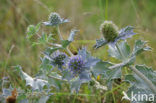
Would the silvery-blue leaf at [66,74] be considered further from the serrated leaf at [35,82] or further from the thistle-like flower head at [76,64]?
the serrated leaf at [35,82]

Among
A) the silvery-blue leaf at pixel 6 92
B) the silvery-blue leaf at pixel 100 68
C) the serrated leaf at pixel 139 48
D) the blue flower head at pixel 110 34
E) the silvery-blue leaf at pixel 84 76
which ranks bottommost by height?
the silvery-blue leaf at pixel 6 92

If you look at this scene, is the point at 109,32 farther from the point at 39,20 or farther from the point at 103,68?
the point at 39,20

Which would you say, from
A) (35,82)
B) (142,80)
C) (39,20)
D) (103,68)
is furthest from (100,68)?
(39,20)

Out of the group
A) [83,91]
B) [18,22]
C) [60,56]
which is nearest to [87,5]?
[18,22]

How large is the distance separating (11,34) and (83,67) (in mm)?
1882

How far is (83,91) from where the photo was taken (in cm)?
158

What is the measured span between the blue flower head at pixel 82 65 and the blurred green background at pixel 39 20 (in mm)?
387

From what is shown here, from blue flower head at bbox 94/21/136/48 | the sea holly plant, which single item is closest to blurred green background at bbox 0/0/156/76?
the sea holly plant

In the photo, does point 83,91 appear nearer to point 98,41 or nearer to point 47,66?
point 47,66

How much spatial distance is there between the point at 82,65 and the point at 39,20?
1.00m

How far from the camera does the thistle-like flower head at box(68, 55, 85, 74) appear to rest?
1.05m

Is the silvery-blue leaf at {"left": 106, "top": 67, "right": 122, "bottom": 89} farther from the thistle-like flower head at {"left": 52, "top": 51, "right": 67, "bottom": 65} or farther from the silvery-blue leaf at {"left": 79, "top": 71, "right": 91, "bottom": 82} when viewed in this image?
the thistle-like flower head at {"left": 52, "top": 51, "right": 67, "bottom": 65}

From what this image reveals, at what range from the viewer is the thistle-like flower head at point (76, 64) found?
1.05 meters

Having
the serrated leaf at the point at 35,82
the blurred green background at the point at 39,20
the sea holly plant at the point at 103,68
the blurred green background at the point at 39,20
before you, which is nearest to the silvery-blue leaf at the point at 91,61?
the sea holly plant at the point at 103,68
